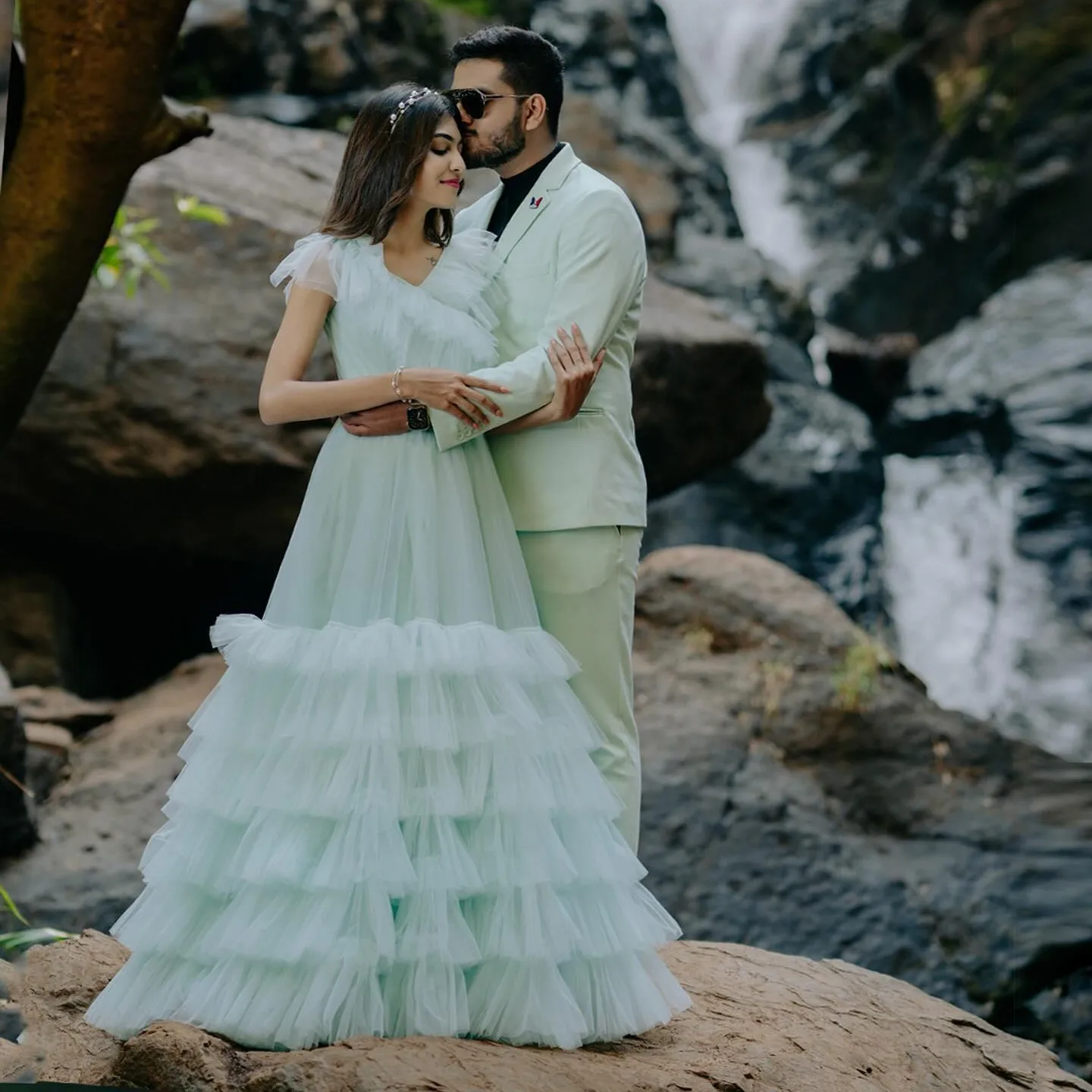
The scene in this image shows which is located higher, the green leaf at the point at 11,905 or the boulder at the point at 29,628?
the boulder at the point at 29,628

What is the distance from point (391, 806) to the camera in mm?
2789

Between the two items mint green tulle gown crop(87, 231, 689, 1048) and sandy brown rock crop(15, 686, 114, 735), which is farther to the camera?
sandy brown rock crop(15, 686, 114, 735)

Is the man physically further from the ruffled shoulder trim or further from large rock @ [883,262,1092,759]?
large rock @ [883,262,1092,759]

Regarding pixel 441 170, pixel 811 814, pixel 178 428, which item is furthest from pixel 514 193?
pixel 811 814

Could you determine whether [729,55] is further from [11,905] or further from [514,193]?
[11,905]

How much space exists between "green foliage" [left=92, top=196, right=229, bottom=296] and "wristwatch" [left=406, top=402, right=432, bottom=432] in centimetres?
180

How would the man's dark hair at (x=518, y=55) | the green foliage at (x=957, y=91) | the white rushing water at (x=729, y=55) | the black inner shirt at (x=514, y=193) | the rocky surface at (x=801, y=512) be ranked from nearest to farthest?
the man's dark hair at (x=518, y=55), the black inner shirt at (x=514, y=193), the rocky surface at (x=801, y=512), the green foliage at (x=957, y=91), the white rushing water at (x=729, y=55)

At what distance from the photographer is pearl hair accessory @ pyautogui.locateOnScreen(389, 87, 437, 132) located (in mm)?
3066

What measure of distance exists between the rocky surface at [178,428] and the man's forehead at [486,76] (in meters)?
2.70

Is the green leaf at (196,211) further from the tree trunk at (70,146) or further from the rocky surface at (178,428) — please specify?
the tree trunk at (70,146)

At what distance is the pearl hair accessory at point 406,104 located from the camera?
3.07 metres

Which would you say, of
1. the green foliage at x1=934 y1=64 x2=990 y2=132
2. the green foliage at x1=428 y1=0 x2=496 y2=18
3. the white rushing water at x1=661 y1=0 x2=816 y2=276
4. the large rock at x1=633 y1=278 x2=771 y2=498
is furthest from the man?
the white rushing water at x1=661 y1=0 x2=816 y2=276

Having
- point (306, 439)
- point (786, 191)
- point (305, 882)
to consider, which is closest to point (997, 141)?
point (786, 191)

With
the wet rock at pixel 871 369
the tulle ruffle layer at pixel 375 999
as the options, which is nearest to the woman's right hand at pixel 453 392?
the tulle ruffle layer at pixel 375 999
